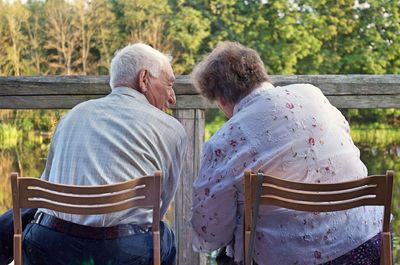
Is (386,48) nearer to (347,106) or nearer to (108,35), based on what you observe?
(108,35)

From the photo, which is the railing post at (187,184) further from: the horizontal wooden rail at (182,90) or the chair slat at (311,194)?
the chair slat at (311,194)

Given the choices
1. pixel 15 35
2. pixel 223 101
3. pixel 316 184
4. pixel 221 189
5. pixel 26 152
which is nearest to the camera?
pixel 316 184

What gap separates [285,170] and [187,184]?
2.18 ft

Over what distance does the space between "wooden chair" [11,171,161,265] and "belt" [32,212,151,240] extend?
125mm

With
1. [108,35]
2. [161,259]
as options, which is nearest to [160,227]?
[161,259]

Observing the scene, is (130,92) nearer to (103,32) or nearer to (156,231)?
(156,231)

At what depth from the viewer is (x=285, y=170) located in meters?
2.19

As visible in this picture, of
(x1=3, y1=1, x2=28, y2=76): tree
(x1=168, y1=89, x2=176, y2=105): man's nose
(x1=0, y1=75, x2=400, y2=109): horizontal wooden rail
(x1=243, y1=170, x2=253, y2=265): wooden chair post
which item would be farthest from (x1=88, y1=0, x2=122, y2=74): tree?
(x1=243, y1=170, x2=253, y2=265): wooden chair post

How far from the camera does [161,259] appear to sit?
228 cm

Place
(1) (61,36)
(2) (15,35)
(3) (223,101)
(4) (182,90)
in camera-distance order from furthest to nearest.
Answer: (1) (61,36) → (2) (15,35) → (4) (182,90) → (3) (223,101)

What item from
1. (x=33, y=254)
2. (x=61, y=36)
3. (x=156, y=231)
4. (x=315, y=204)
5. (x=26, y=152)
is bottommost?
(x=26, y=152)

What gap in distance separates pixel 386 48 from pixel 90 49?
22.8ft

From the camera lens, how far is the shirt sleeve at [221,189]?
7.23 ft

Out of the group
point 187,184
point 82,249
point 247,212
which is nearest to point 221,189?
point 247,212
